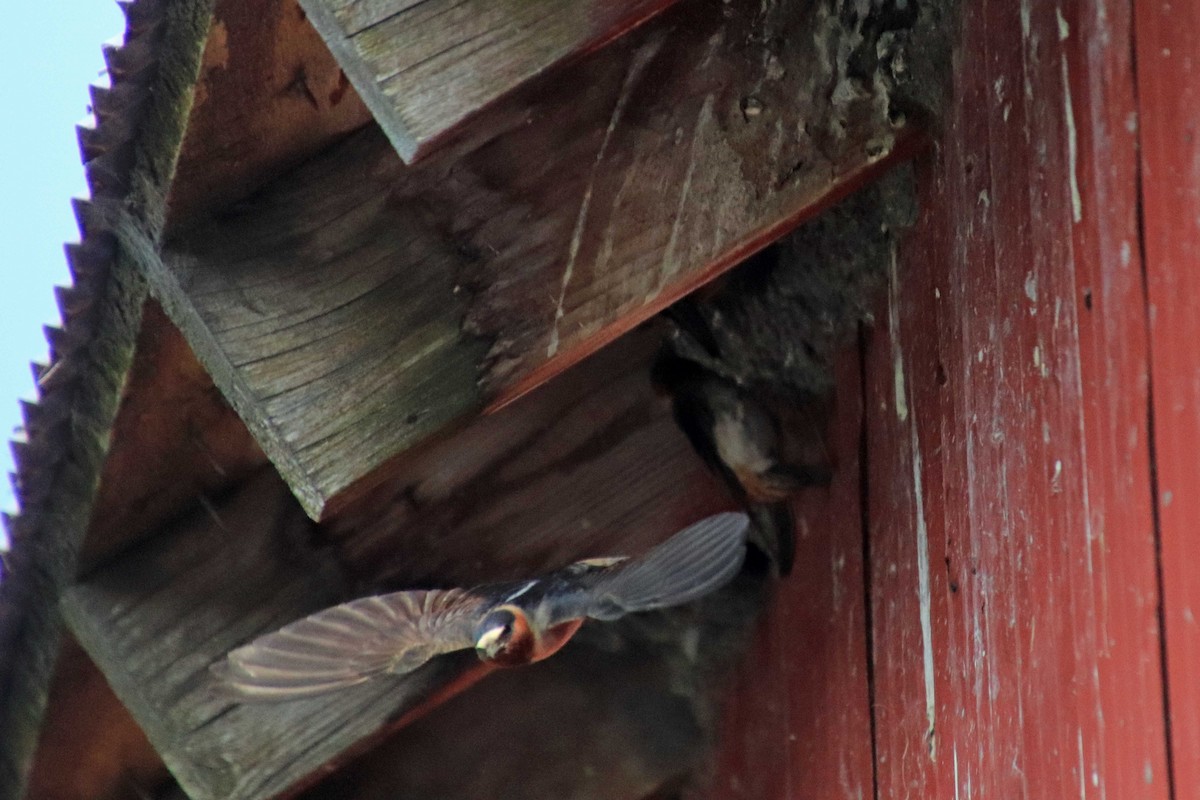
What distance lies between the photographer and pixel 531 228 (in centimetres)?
163

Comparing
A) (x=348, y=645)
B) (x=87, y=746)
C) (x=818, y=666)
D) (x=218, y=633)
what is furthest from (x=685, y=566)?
(x=87, y=746)

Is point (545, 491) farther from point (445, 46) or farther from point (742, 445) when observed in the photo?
point (445, 46)

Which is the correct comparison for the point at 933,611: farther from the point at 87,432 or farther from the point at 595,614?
the point at 87,432

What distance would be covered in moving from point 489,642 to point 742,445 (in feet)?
1.32

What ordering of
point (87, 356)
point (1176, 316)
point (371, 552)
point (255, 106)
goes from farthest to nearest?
point (371, 552) < point (87, 356) < point (255, 106) < point (1176, 316)

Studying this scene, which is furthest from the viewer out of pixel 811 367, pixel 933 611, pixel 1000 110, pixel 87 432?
pixel 811 367

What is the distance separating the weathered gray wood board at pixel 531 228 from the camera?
62.1 inches

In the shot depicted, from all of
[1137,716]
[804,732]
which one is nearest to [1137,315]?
[1137,716]

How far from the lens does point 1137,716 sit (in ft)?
4.08

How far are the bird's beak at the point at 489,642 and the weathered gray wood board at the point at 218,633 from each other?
186 mm

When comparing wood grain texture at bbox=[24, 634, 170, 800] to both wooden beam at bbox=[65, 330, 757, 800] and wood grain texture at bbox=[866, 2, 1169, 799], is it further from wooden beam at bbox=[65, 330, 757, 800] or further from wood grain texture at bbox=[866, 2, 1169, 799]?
wood grain texture at bbox=[866, 2, 1169, 799]

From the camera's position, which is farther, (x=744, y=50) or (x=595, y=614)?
(x=595, y=614)

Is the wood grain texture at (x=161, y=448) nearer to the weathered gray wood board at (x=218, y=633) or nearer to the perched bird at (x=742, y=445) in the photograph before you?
the weathered gray wood board at (x=218, y=633)

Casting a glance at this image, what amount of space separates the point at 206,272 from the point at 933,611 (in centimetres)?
80
